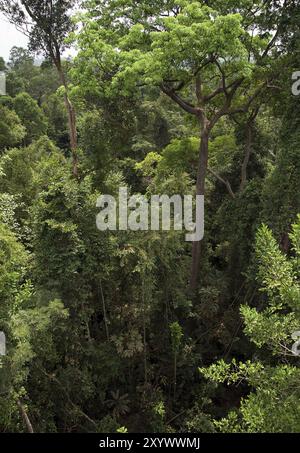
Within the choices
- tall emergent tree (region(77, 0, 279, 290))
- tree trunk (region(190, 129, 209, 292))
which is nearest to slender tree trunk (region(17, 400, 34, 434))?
tree trunk (region(190, 129, 209, 292))

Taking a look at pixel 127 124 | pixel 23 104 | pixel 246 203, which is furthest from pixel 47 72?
pixel 246 203

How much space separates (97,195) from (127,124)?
405 cm

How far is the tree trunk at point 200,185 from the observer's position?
11172 mm

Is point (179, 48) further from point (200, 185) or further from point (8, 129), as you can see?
point (8, 129)

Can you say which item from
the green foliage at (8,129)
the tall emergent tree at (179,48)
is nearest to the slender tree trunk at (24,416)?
the tall emergent tree at (179,48)

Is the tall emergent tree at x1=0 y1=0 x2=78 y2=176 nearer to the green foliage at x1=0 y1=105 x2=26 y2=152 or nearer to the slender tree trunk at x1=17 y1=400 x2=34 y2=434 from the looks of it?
the slender tree trunk at x1=17 y1=400 x2=34 y2=434

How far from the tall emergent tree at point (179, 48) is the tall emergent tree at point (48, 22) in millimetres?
3043

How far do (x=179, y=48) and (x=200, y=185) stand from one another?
397cm

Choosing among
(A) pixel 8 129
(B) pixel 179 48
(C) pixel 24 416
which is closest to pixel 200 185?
(B) pixel 179 48

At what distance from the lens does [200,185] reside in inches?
451

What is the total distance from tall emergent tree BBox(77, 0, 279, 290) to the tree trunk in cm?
3

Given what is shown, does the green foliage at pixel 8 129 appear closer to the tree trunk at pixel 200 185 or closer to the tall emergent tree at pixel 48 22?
the tall emergent tree at pixel 48 22

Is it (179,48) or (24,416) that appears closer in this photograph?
(24,416)

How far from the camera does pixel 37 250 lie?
29.2 feet
